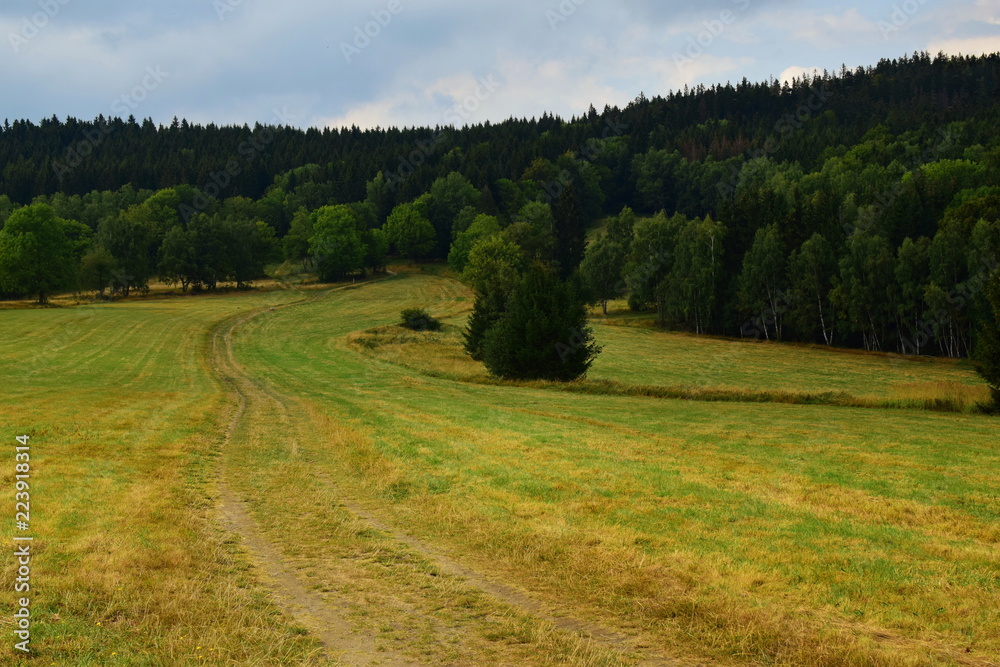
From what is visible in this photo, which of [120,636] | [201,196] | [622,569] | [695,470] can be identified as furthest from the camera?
[201,196]

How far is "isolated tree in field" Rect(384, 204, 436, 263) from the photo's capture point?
143 m

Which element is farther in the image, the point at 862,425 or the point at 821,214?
the point at 821,214

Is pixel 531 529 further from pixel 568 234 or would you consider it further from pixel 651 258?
pixel 568 234

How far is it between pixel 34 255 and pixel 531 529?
100 meters

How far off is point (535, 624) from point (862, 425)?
67.8ft

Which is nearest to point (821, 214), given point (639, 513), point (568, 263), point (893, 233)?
point (893, 233)

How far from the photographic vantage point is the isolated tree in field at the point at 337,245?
4889 inches

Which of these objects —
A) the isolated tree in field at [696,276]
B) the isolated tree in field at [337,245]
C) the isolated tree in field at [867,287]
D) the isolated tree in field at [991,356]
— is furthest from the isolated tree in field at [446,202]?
the isolated tree in field at [991,356]

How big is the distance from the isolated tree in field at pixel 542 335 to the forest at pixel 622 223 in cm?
1350

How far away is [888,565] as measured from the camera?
10172 millimetres

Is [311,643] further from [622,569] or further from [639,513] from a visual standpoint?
[639,513]

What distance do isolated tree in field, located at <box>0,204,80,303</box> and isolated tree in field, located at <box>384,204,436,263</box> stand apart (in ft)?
207

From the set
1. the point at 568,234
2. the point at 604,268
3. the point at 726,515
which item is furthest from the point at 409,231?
the point at 726,515

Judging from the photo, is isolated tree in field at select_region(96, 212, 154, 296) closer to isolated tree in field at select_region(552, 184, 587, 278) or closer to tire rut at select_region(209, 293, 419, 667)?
isolated tree in field at select_region(552, 184, 587, 278)
